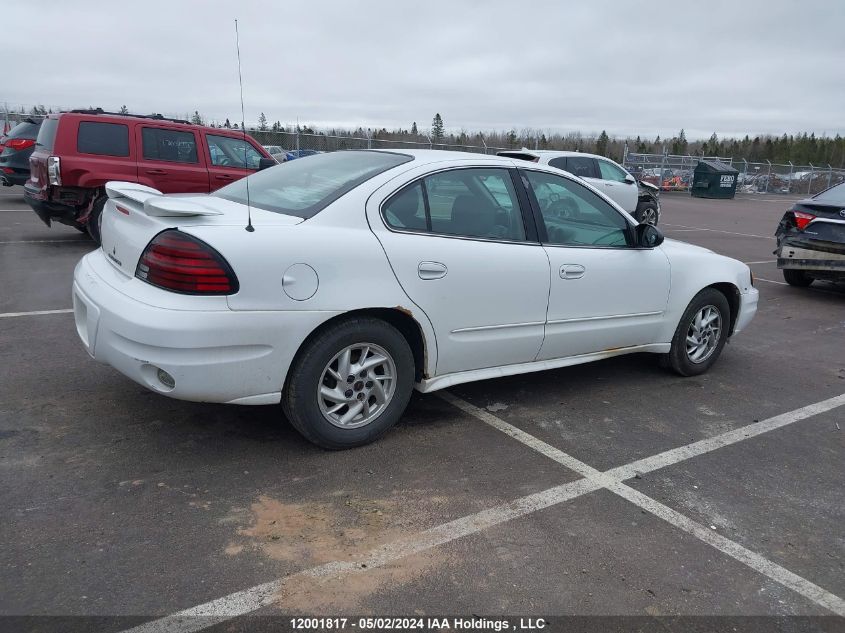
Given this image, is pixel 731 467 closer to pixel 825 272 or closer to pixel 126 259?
pixel 126 259

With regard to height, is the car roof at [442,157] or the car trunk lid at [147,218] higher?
the car roof at [442,157]

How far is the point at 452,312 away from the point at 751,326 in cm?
472

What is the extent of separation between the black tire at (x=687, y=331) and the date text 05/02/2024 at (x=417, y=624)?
324 centimetres

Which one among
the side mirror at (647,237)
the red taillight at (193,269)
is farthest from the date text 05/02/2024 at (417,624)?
the side mirror at (647,237)

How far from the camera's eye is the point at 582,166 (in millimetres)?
14398

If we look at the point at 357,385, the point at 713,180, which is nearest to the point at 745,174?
the point at 713,180

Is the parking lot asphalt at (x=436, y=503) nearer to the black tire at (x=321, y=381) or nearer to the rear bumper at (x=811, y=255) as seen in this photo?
the black tire at (x=321, y=381)

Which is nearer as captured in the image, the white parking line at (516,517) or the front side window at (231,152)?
the white parking line at (516,517)

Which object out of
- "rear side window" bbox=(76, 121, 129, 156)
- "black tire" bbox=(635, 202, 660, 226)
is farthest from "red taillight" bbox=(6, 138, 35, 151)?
"black tire" bbox=(635, 202, 660, 226)

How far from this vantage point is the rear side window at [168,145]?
973 centimetres

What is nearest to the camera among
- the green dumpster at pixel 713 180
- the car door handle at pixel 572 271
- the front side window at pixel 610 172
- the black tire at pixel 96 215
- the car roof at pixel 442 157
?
the car roof at pixel 442 157

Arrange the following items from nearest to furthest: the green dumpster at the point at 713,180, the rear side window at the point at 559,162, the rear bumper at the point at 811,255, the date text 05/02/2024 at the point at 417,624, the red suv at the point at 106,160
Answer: the date text 05/02/2024 at the point at 417,624 → the rear bumper at the point at 811,255 → the red suv at the point at 106,160 → the rear side window at the point at 559,162 → the green dumpster at the point at 713,180

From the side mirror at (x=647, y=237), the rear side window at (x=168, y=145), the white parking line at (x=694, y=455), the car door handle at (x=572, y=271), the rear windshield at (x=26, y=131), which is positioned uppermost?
the rear windshield at (x=26, y=131)

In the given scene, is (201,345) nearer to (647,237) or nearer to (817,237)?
(647,237)
